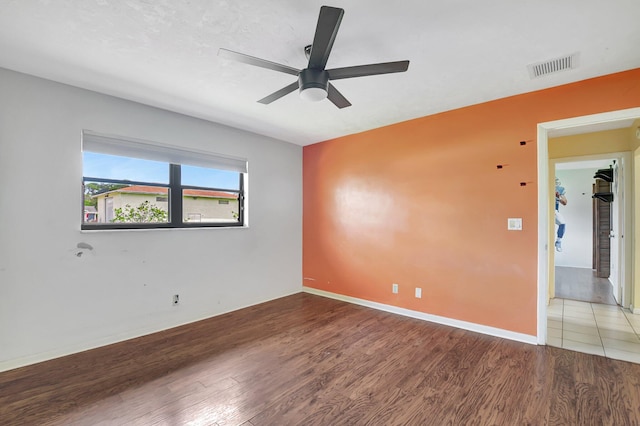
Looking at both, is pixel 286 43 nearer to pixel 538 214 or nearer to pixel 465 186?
pixel 465 186

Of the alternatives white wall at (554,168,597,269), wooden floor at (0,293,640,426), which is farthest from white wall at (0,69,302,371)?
white wall at (554,168,597,269)

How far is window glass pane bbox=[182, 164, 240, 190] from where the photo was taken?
11.5 ft

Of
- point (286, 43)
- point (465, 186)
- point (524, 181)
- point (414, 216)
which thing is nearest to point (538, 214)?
point (524, 181)

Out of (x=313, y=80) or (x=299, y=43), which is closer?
(x=313, y=80)

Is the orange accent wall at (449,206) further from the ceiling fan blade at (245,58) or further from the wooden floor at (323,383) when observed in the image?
the ceiling fan blade at (245,58)

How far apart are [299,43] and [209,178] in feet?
7.66

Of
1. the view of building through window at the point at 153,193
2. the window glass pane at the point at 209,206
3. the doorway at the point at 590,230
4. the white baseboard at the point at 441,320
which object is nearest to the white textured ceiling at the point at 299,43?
the view of building through window at the point at 153,193

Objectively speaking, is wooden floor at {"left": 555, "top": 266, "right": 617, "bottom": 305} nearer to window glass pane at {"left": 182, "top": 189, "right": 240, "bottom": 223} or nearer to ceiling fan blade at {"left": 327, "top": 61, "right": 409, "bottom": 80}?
ceiling fan blade at {"left": 327, "top": 61, "right": 409, "bottom": 80}

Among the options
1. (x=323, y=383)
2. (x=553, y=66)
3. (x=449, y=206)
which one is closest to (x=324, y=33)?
(x=553, y=66)

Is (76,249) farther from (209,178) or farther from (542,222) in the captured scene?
(542,222)

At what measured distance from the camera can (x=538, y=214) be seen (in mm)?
2775

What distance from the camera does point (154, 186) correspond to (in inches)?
127

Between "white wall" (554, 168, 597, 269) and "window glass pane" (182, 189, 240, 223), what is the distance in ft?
27.1

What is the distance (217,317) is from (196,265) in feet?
2.44
